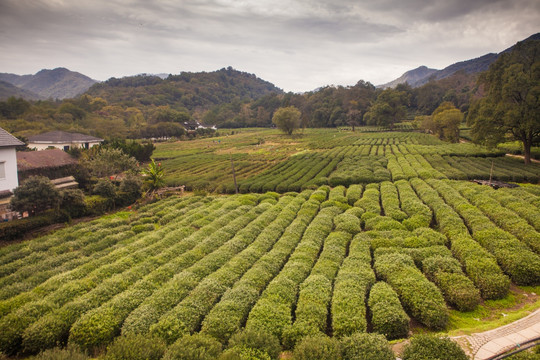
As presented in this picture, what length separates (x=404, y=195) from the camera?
24.7m

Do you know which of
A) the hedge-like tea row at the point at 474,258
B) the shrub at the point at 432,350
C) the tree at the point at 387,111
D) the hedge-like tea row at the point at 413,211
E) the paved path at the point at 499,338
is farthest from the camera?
the tree at the point at 387,111

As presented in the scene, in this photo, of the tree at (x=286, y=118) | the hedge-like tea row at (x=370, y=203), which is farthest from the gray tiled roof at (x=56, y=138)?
the tree at (x=286, y=118)

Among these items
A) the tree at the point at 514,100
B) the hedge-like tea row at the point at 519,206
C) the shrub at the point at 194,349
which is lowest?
the shrub at the point at 194,349

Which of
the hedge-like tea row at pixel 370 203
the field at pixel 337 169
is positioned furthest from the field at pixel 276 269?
the field at pixel 337 169

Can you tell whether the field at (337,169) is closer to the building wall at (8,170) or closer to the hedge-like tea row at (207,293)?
the building wall at (8,170)

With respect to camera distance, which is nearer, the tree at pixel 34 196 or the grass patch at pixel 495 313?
the grass patch at pixel 495 313

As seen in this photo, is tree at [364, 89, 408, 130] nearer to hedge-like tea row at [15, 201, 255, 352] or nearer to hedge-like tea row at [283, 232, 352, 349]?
hedge-like tea row at [15, 201, 255, 352]

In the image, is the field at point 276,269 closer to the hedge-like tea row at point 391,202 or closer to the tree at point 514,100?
the hedge-like tea row at point 391,202

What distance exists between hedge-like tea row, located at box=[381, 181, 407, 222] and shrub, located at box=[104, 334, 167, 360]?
54.5 ft

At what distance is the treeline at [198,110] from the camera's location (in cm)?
6875

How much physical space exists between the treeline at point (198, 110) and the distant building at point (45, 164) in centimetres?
2634

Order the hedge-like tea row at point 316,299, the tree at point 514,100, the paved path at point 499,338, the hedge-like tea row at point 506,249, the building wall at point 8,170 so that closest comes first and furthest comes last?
the paved path at point 499,338 → the hedge-like tea row at point 316,299 → the hedge-like tea row at point 506,249 → the building wall at point 8,170 → the tree at point 514,100

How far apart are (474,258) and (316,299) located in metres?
8.10

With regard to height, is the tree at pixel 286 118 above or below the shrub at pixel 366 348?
above
